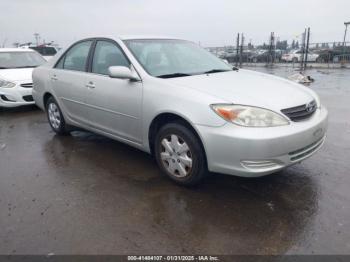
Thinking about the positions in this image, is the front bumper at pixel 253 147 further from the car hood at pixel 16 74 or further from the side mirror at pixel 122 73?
the car hood at pixel 16 74

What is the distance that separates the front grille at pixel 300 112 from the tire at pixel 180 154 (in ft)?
2.97

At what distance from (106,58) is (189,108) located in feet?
5.65

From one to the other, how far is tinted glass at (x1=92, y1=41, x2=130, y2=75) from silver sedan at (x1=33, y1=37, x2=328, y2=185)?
14mm

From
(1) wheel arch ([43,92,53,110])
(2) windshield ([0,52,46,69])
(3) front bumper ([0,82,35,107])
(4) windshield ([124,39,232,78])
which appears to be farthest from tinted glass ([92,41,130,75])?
(2) windshield ([0,52,46,69])

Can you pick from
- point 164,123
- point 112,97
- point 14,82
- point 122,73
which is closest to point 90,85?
point 112,97

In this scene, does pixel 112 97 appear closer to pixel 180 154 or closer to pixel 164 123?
pixel 164 123

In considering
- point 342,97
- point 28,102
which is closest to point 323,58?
point 342,97

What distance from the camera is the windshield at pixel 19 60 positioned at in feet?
28.2

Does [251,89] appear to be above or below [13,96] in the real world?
above

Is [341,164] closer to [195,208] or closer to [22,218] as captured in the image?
[195,208]

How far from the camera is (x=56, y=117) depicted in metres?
5.56

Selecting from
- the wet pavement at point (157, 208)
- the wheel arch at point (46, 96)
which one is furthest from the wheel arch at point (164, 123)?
the wheel arch at point (46, 96)

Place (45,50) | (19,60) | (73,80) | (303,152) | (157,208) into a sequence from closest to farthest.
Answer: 1. (157,208)
2. (303,152)
3. (73,80)
4. (19,60)
5. (45,50)

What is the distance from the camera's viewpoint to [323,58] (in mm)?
25484
